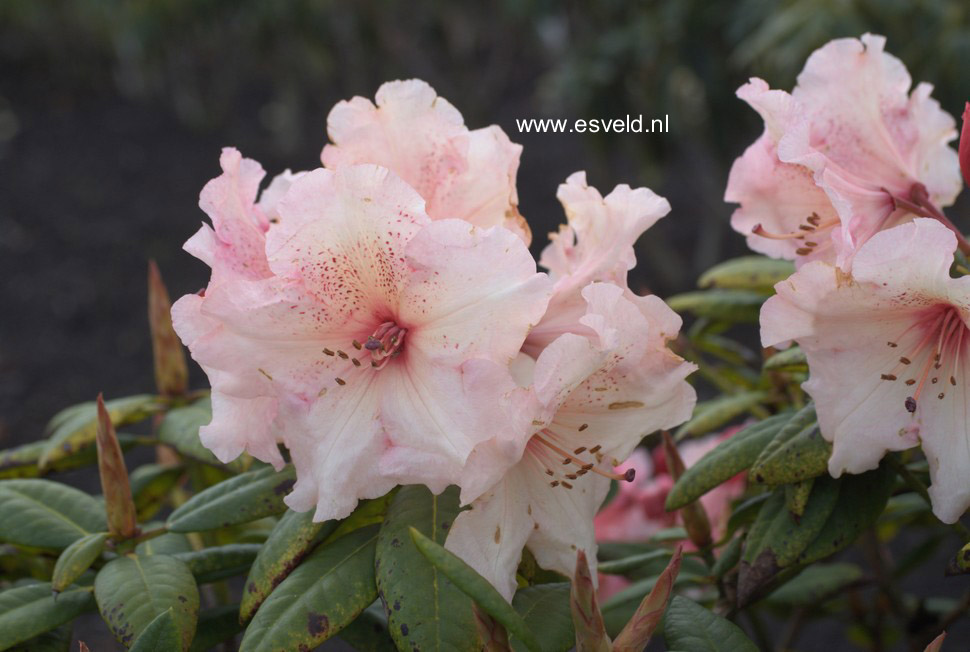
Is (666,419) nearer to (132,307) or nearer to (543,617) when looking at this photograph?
(543,617)

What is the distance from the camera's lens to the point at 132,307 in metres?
5.20

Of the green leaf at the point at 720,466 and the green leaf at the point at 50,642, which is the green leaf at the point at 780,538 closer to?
the green leaf at the point at 720,466

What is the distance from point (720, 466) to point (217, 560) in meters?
0.46

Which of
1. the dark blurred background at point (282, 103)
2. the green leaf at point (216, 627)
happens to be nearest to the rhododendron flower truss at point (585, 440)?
the green leaf at point (216, 627)

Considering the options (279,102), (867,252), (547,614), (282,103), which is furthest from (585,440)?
(279,102)

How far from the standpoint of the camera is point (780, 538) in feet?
3.01

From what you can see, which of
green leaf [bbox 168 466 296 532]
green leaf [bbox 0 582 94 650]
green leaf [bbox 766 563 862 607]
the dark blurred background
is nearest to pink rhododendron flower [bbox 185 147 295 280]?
green leaf [bbox 168 466 296 532]

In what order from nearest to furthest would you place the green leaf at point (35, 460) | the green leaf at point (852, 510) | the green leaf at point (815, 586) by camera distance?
the green leaf at point (852, 510) < the green leaf at point (35, 460) < the green leaf at point (815, 586)

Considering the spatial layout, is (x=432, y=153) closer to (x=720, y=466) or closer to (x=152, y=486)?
(x=720, y=466)

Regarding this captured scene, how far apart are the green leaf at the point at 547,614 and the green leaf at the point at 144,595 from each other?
26 cm

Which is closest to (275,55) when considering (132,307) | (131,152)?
(131,152)

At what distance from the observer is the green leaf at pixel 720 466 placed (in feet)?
3.19

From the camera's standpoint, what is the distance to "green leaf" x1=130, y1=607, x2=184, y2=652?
0.78 meters

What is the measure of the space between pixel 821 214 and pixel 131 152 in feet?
24.0
